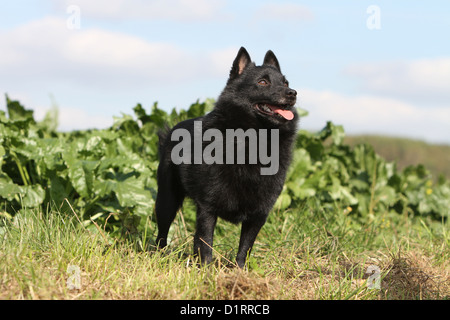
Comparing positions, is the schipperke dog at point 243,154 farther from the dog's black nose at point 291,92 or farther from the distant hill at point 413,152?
the distant hill at point 413,152

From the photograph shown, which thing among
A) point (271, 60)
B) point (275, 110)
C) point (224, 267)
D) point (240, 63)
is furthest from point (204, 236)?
point (271, 60)

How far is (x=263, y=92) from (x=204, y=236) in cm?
117

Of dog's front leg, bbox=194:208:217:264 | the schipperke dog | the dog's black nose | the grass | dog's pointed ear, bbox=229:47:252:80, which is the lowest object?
the grass

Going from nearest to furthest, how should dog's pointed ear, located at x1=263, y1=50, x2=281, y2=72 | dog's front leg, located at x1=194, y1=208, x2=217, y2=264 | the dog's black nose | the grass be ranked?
the grass < the dog's black nose < dog's front leg, located at x1=194, y1=208, x2=217, y2=264 < dog's pointed ear, located at x1=263, y1=50, x2=281, y2=72

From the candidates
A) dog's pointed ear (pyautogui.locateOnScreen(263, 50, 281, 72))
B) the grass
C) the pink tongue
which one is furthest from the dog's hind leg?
dog's pointed ear (pyautogui.locateOnScreen(263, 50, 281, 72))

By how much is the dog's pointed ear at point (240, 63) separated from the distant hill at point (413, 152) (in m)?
10.1

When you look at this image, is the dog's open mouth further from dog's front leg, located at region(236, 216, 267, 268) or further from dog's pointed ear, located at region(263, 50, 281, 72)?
dog's front leg, located at region(236, 216, 267, 268)

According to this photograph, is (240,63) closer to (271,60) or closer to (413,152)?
(271,60)

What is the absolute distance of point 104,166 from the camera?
5238 millimetres

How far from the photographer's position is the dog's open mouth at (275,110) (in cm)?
389

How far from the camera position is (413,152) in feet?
49.3

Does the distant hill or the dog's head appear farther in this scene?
the distant hill

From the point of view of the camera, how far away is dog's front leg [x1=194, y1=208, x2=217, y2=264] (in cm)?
388

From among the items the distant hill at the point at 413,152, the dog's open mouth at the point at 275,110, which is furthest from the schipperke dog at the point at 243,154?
the distant hill at the point at 413,152
